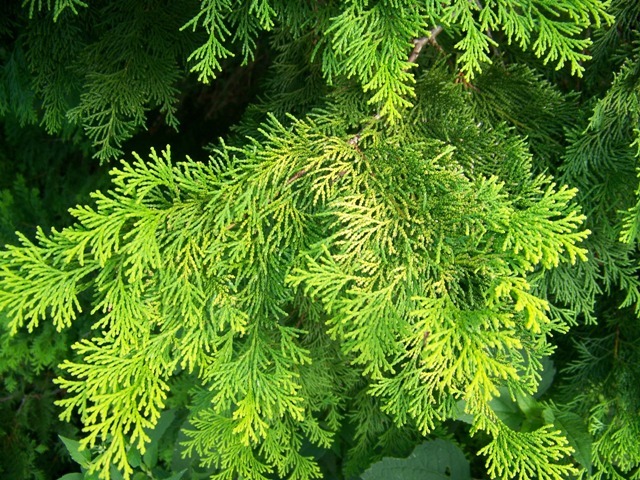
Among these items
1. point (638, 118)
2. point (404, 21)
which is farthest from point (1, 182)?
point (638, 118)

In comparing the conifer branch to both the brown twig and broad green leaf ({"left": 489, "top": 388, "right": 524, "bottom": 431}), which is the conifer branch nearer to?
the brown twig

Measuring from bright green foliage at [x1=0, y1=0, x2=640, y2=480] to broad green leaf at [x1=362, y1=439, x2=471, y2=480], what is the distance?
0.01m

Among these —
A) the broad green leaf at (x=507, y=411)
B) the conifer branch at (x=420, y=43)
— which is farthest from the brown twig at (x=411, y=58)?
the broad green leaf at (x=507, y=411)

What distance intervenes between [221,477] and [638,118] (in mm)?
1823

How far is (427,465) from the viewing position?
2180mm

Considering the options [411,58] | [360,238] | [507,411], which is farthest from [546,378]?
[411,58]

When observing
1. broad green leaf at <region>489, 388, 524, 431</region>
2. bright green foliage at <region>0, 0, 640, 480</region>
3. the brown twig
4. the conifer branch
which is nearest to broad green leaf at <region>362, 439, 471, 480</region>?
bright green foliage at <region>0, 0, 640, 480</region>

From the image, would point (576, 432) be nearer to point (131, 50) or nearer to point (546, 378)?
point (546, 378)

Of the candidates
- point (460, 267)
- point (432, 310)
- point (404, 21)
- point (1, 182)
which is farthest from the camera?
point (1, 182)

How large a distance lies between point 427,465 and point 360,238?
116 centimetres

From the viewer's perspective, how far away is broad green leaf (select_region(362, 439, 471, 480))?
212 centimetres

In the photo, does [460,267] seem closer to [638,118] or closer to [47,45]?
[638,118]

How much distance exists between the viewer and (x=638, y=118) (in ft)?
6.01

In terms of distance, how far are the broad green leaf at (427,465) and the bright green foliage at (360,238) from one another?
12 millimetres
